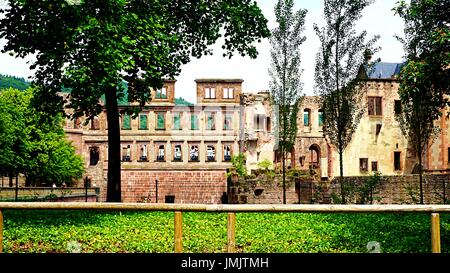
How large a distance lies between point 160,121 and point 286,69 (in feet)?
88.3

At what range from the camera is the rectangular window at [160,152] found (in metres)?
51.0

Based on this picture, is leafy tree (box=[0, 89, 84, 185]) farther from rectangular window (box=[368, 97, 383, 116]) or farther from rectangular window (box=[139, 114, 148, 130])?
rectangular window (box=[368, 97, 383, 116])

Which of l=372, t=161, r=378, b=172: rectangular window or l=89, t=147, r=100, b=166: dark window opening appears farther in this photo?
l=89, t=147, r=100, b=166: dark window opening

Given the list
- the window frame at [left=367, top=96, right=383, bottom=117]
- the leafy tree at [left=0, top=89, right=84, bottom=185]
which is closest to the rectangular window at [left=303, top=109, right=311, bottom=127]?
the window frame at [left=367, top=96, right=383, bottom=117]

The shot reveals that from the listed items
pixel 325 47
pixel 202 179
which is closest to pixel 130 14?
pixel 325 47

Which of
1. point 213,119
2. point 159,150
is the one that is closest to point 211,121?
point 213,119

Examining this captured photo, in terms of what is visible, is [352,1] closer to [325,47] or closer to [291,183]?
[325,47]

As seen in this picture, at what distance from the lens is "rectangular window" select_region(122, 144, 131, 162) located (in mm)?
50594

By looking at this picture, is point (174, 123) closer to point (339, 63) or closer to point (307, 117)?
point (307, 117)

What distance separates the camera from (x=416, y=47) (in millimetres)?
24016

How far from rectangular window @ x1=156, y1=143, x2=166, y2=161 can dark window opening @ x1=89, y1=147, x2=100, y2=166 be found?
6140 millimetres

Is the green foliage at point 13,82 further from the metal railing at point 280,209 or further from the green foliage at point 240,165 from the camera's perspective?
the metal railing at point 280,209

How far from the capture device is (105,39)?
49.6ft

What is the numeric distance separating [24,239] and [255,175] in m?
20.5
